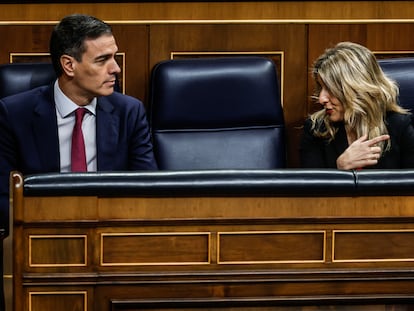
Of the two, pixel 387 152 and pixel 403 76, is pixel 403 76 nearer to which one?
pixel 403 76

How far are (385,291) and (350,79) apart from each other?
0.44m

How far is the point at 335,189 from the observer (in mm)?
947

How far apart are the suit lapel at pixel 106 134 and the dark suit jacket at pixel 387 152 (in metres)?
0.28

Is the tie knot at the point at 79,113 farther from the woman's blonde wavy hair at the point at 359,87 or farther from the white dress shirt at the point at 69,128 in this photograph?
the woman's blonde wavy hair at the point at 359,87

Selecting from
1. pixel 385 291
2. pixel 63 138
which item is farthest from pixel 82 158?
pixel 385 291

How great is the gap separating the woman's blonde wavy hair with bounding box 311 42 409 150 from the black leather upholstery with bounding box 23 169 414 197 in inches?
14.9

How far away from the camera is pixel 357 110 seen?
133 centimetres

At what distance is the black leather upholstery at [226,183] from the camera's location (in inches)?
36.4

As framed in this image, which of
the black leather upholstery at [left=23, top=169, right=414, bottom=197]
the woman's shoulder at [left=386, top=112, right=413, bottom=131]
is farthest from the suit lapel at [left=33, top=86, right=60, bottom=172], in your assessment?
the woman's shoulder at [left=386, top=112, right=413, bottom=131]

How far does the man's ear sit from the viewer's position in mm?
1313

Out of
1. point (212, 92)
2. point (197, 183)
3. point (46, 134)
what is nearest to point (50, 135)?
point (46, 134)

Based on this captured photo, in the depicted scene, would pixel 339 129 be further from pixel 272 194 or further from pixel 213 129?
pixel 272 194

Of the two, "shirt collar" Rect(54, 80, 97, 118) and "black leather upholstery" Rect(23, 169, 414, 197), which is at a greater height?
"shirt collar" Rect(54, 80, 97, 118)

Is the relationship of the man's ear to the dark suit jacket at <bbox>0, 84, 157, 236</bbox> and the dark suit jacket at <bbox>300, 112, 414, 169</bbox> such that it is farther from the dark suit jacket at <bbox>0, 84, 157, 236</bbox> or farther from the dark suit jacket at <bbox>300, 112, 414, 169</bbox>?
the dark suit jacket at <bbox>300, 112, 414, 169</bbox>
